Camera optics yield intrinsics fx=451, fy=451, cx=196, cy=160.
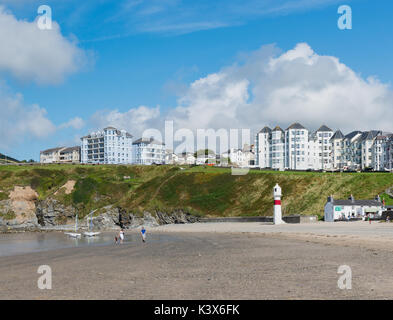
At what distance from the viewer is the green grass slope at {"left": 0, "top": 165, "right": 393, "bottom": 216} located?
88688 millimetres

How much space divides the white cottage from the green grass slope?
314 inches

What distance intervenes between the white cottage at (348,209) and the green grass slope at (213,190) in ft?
26.2

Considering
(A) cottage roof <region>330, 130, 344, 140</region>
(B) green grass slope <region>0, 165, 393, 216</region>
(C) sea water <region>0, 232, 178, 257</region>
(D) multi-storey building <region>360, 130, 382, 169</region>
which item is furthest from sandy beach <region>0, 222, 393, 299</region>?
(A) cottage roof <region>330, 130, 344, 140</region>

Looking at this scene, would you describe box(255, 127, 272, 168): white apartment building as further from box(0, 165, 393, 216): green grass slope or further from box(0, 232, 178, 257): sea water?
box(0, 232, 178, 257): sea water

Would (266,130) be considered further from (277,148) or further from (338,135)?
(338,135)

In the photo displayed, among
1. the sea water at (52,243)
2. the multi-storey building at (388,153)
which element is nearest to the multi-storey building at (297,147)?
the multi-storey building at (388,153)

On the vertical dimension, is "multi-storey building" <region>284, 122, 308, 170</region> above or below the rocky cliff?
above

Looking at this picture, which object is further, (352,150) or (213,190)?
(352,150)

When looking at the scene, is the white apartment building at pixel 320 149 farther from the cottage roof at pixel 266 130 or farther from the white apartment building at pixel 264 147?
the cottage roof at pixel 266 130

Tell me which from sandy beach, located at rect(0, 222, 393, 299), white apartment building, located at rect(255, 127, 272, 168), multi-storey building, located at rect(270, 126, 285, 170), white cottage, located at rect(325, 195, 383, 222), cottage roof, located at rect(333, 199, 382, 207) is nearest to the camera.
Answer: sandy beach, located at rect(0, 222, 393, 299)

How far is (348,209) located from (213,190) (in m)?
39.1

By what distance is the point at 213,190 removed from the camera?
10506 cm

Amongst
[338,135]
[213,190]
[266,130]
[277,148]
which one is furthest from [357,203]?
[266,130]
